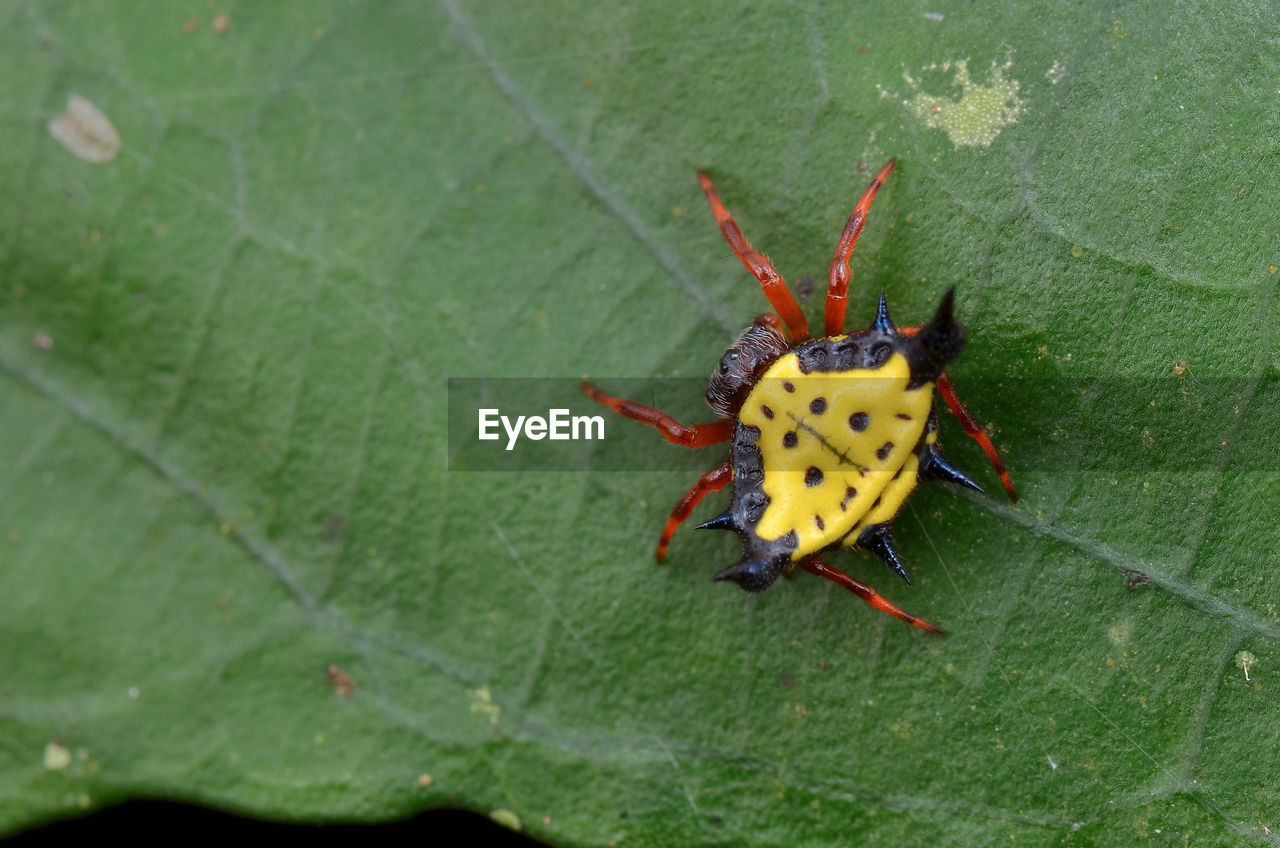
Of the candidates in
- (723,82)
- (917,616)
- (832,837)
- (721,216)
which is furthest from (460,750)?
(723,82)

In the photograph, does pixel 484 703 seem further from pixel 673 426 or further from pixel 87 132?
pixel 87 132

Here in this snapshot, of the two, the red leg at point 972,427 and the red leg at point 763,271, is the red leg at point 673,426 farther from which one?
the red leg at point 972,427

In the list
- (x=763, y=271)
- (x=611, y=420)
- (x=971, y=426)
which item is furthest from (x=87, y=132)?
Answer: (x=971, y=426)

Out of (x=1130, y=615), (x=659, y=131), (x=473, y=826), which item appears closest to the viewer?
(x=1130, y=615)

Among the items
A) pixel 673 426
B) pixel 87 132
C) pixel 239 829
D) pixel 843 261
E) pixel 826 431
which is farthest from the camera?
pixel 239 829

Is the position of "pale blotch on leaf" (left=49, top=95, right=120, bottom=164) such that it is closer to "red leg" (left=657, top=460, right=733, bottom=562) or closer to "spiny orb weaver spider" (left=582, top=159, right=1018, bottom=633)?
"spiny orb weaver spider" (left=582, top=159, right=1018, bottom=633)

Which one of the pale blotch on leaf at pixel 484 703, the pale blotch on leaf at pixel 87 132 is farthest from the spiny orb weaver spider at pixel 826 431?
the pale blotch on leaf at pixel 87 132

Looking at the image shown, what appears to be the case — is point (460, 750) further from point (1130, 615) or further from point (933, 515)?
point (1130, 615)
